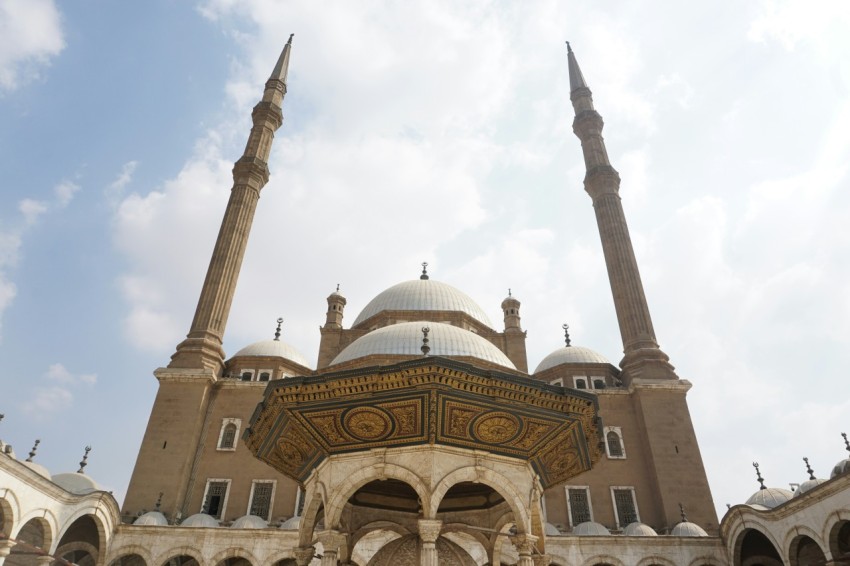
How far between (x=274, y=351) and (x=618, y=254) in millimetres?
14728

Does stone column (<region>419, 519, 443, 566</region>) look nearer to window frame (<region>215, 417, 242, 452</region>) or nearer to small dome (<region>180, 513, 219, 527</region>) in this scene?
small dome (<region>180, 513, 219, 527</region>)

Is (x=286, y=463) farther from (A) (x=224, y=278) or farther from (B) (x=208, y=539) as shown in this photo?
(A) (x=224, y=278)

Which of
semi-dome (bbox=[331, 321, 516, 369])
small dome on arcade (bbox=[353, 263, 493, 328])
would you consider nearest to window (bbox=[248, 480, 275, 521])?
semi-dome (bbox=[331, 321, 516, 369])

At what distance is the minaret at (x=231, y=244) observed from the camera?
20688 millimetres

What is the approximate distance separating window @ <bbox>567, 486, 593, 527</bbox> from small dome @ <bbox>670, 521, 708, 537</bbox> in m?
2.78

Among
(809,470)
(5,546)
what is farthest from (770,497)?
(5,546)

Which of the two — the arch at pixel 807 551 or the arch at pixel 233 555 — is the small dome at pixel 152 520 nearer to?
the arch at pixel 233 555

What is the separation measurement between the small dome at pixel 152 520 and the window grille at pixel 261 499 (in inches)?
106

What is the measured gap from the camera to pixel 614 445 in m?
19.2

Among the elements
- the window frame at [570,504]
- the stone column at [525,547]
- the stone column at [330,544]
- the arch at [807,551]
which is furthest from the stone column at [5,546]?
the arch at [807,551]

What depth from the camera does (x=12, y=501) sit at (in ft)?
38.6

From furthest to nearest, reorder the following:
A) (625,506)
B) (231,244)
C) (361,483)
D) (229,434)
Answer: (231,244) < (229,434) < (625,506) < (361,483)

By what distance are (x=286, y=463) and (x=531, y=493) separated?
3.66 meters

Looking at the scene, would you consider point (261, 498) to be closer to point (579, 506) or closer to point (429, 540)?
point (579, 506)
